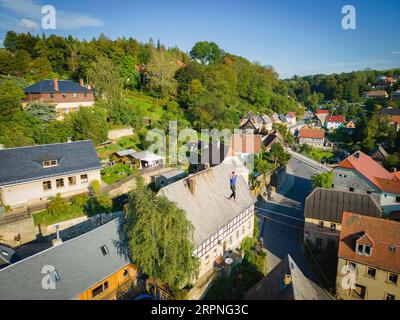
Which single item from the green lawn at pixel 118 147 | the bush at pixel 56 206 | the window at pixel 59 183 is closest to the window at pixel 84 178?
the window at pixel 59 183

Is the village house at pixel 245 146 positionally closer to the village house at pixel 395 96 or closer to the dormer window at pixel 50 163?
the dormer window at pixel 50 163

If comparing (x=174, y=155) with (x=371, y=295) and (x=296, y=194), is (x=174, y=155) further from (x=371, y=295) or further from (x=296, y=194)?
(x=371, y=295)

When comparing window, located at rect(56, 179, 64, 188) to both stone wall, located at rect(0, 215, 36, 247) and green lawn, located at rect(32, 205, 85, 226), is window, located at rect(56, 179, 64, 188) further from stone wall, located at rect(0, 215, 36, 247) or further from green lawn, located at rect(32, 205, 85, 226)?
stone wall, located at rect(0, 215, 36, 247)

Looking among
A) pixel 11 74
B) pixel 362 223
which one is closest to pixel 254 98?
pixel 11 74

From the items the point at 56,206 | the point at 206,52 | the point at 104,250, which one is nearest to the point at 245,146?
the point at 56,206

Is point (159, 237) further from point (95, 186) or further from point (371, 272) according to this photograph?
point (371, 272)

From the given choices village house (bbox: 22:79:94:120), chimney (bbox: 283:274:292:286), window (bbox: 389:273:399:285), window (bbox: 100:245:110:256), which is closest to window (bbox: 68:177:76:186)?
window (bbox: 100:245:110:256)
